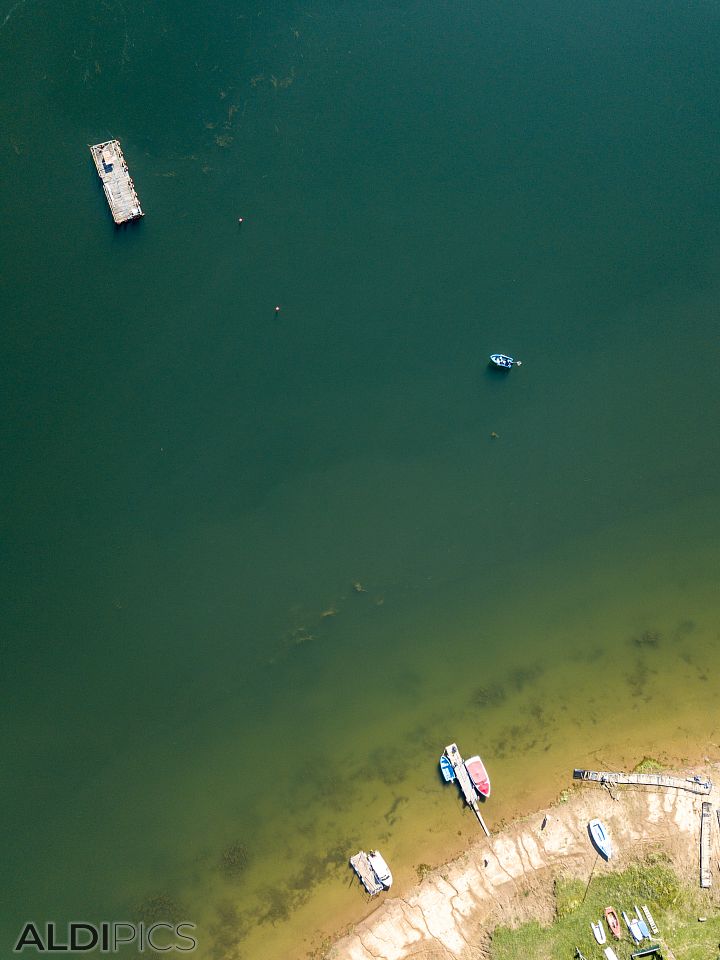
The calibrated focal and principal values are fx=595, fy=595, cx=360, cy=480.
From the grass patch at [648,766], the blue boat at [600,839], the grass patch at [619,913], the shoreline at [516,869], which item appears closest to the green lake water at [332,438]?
the grass patch at [648,766]

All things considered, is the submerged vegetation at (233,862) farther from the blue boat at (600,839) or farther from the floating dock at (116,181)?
the floating dock at (116,181)

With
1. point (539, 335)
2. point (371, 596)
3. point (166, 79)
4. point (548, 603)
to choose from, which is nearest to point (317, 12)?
point (166, 79)

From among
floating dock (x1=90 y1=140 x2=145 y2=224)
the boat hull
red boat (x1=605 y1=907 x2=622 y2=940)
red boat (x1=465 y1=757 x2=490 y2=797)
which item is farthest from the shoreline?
floating dock (x1=90 y1=140 x2=145 y2=224)

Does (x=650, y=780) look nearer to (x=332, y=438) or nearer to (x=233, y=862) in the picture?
(x=233, y=862)

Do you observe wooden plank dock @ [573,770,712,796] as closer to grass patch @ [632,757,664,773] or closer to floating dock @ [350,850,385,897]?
grass patch @ [632,757,664,773]

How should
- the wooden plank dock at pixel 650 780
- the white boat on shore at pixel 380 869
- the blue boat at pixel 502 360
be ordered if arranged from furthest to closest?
the blue boat at pixel 502 360
the wooden plank dock at pixel 650 780
the white boat on shore at pixel 380 869

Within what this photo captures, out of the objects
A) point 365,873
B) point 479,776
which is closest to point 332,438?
point 479,776

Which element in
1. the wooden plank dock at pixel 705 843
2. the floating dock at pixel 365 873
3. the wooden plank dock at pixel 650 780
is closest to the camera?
the wooden plank dock at pixel 705 843
